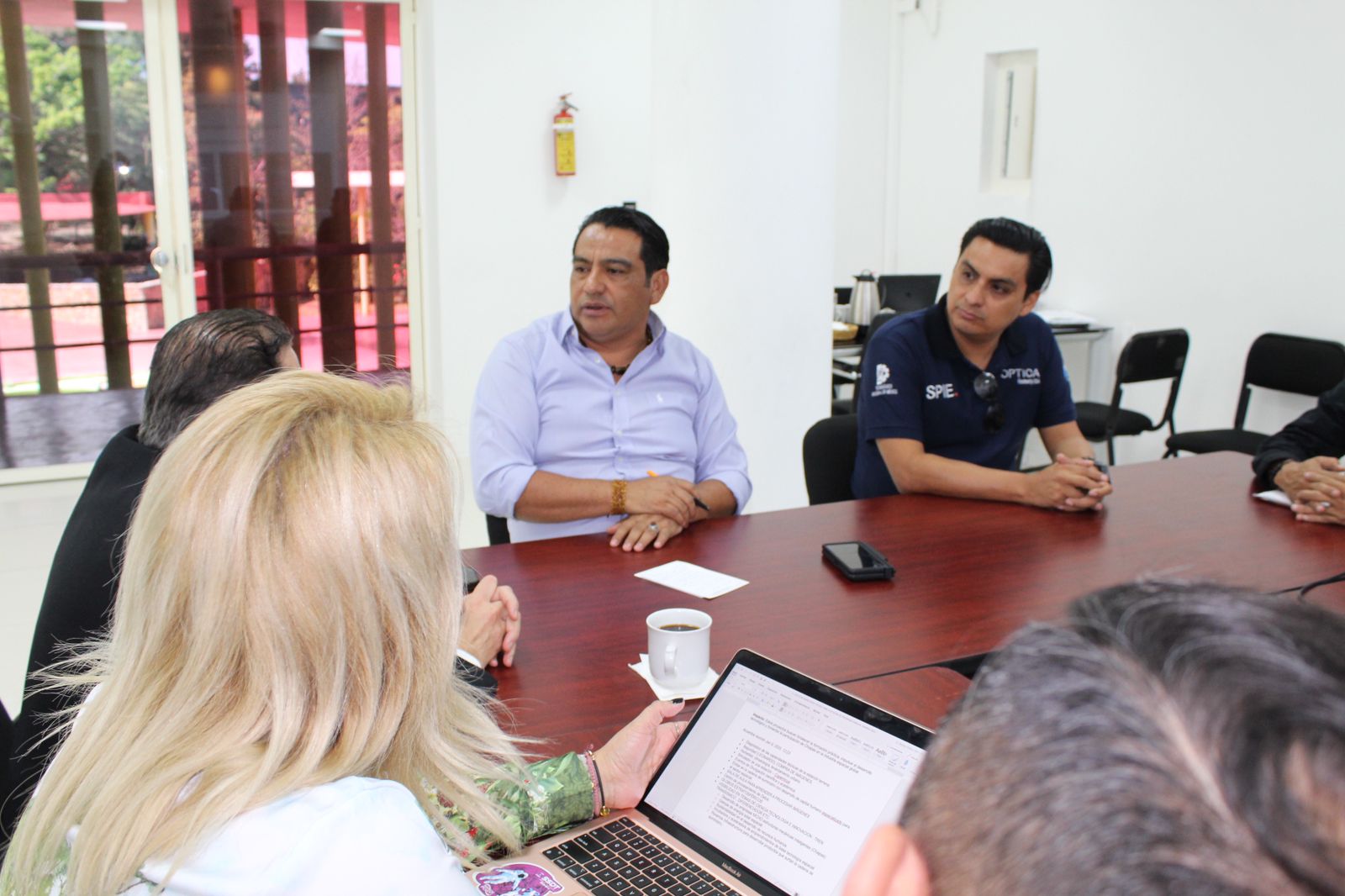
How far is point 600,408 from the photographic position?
3.00 metres

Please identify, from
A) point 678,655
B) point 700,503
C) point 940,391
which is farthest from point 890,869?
point 940,391

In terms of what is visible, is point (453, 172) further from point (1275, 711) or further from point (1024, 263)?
point (1275, 711)

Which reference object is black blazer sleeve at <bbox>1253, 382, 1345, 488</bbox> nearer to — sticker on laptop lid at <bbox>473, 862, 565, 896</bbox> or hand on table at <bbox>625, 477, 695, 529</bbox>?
hand on table at <bbox>625, 477, 695, 529</bbox>

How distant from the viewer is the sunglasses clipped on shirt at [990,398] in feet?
10.1

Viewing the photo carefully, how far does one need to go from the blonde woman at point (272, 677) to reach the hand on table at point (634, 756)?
27 cm

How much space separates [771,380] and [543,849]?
10.3ft

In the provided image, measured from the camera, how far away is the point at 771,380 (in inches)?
171

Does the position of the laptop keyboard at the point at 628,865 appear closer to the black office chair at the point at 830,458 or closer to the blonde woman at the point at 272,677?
the blonde woman at the point at 272,677

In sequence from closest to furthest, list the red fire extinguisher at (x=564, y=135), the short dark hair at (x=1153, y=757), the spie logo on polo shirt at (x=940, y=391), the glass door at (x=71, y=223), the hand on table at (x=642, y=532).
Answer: the short dark hair at (x=1153, y=757)
the hand on table at (x=642, y=532)
the spie logo on polo shirt at (x=940, y=391)
the glass door at (x=71, y=223)
the red fire extinguisher at (x=564, y=135)

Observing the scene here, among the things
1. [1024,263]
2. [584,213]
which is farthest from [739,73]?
[584,213]

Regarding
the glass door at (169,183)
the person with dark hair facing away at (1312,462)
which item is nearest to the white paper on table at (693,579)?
the person with dark hair facing away at (1312,462)

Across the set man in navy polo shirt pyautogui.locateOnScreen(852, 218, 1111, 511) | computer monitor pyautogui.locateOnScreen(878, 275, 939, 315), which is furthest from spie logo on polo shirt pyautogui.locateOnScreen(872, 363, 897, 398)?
computer monitor pyautogui.locateOnScreen(878, 275, 939, 315)

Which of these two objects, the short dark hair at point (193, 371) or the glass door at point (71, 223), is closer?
the short dark hair at point (193, 371)

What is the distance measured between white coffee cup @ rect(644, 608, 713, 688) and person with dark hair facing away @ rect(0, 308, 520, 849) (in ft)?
0.86
